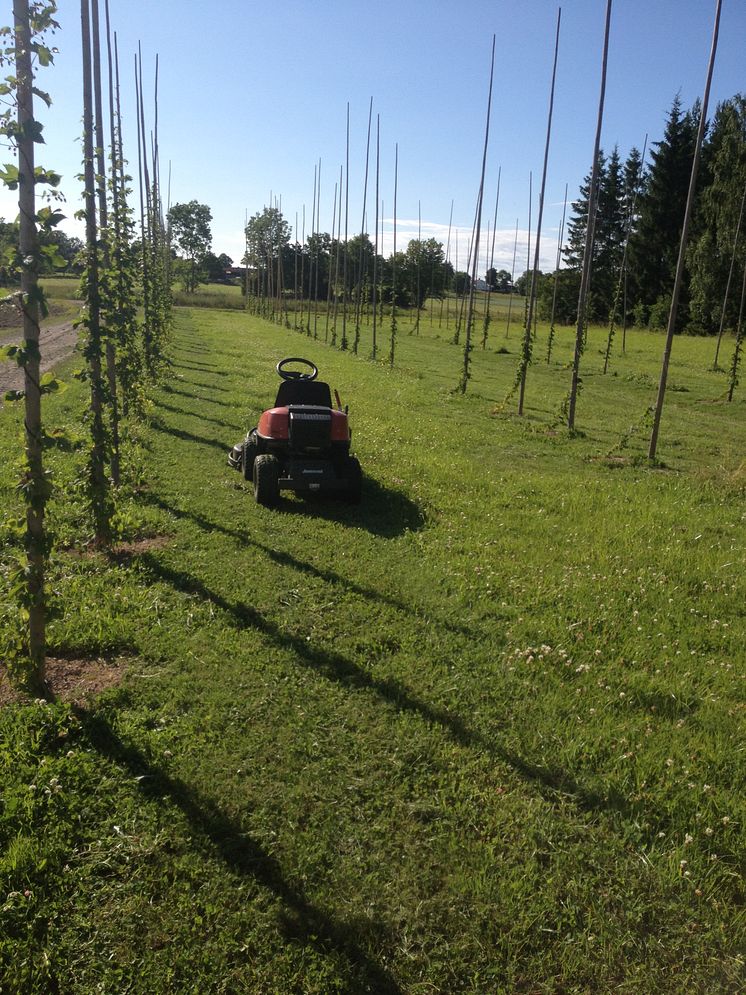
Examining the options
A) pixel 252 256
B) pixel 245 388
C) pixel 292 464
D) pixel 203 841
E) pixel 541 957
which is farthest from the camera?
pixel 252 256

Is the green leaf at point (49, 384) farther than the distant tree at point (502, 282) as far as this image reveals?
No

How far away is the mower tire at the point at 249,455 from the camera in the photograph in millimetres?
9164

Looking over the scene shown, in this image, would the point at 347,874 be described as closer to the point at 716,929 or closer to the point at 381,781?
the point at 381,781

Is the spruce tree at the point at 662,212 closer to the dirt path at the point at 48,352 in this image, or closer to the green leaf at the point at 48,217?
the dirt path at the point at 48,352

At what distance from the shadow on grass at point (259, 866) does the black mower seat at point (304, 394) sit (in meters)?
5.58

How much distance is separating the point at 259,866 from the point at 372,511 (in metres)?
5.55

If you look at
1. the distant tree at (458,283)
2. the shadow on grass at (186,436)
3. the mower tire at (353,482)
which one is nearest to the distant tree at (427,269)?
the distant tree at (458,283)

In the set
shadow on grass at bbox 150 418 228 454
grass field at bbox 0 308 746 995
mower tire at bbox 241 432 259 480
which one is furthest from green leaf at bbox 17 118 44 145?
shadow on grass at bbox 150 418 228 454

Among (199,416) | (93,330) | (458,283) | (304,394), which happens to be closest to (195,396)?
(199,416)

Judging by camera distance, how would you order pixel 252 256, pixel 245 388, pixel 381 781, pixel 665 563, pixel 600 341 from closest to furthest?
→ pixel 381 781 < pixel 665 563 < pixel 245 388 < pixel 600 341 < pixel 252 256

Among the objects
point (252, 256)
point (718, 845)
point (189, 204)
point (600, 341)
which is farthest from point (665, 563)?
point (189, 204)

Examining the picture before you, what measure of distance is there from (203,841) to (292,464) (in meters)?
5.42

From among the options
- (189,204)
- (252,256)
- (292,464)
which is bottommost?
(292,464)

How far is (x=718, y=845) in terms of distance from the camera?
337cm
